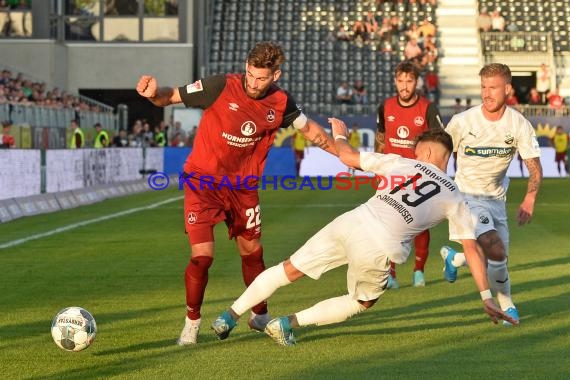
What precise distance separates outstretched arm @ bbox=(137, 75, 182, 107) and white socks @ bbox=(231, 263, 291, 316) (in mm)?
1316

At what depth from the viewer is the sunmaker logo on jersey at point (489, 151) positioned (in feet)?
33.0

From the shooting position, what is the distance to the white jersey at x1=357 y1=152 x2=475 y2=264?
762 centimetres

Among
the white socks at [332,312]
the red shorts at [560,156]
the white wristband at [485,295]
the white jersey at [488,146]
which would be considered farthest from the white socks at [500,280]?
the red shorts at [560,156]

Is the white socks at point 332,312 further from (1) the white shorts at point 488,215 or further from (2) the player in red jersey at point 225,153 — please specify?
(1) the white shorts at point 488,215

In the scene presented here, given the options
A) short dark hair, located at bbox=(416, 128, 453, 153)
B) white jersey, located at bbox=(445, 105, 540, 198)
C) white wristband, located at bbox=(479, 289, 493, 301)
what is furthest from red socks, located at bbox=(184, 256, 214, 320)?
white jersey, located at bbox=(445, 105, 540, 198)

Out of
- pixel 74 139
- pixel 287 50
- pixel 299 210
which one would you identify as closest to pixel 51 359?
pixel 299 210

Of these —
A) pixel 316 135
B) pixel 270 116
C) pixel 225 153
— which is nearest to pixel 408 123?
pixel 316 135

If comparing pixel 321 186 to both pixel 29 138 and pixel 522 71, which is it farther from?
pixel 522 71

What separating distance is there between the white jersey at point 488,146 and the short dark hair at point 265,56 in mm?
2372

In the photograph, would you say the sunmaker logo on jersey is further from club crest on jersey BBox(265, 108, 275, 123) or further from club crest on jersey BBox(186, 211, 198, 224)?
club crest on jersey BBox(186, 211, 198, 224)

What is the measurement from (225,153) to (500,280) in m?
2.46

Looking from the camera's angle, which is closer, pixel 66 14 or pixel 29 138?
pixel 29 138

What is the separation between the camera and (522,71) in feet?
172

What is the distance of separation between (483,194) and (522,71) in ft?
143
